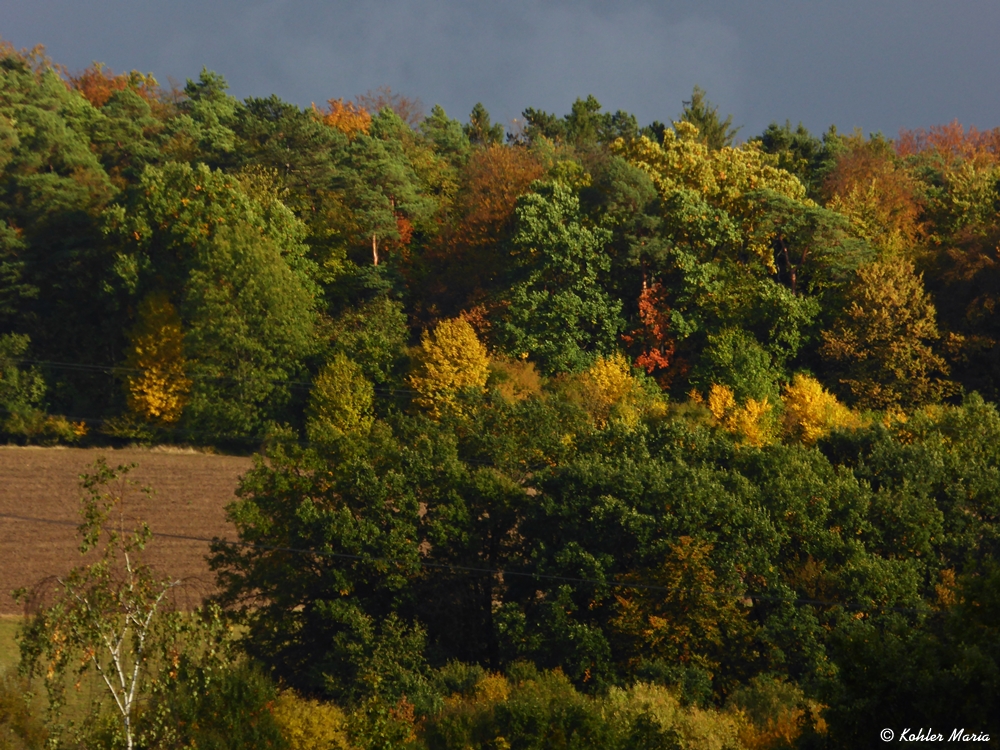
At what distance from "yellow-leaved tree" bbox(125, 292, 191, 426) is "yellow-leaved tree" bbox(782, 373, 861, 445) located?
30400 millimetres

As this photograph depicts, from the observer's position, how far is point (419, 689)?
37.3 m

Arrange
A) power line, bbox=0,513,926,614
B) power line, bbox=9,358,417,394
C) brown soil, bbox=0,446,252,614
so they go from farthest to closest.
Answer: power line, bbox=9,358,417,394 < brown soil, bbox=0,446,252,614 < power line, bbox=0,513,926,614

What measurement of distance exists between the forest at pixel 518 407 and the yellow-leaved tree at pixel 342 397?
232 millimetres

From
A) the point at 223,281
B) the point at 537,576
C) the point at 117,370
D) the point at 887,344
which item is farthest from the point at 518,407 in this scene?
the point at 117,370

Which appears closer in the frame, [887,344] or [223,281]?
[887,344]

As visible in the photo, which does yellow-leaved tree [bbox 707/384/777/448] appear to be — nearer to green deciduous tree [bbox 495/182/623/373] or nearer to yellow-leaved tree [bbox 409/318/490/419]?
green deciduous tree [bbox 495/182/623/373]

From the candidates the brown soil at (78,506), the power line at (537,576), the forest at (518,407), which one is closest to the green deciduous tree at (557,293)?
the forest at (518,407)

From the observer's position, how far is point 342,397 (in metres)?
64.4

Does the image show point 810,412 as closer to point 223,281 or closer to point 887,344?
point 887,344

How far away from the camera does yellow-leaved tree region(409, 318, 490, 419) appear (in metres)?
62.5

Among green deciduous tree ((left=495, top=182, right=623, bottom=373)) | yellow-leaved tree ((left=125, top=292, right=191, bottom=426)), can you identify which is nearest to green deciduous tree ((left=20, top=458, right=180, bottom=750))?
green deciduous tree ((left=495, top=182, right=623, bottom=373))

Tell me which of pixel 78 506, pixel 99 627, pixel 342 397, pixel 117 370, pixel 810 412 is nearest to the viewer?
pixel 99 627

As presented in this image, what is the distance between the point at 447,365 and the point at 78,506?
18.1 metres

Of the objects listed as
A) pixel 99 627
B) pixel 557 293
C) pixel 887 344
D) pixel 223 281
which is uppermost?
pixel 223 281
